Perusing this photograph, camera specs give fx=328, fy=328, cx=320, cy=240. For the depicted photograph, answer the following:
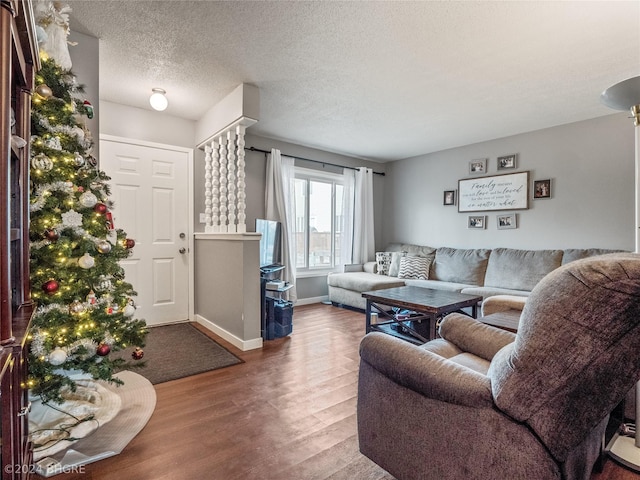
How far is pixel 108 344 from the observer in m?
1.78

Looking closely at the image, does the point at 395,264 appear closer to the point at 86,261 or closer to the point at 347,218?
the point at 347,218

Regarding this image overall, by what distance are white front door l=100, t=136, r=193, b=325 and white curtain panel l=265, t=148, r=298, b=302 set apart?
1013mm

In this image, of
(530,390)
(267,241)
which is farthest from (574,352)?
(267,241)

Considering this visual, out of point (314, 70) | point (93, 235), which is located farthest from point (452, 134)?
point (93, 235)

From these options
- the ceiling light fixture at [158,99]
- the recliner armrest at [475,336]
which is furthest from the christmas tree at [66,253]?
the recliner armrest at [475,336]

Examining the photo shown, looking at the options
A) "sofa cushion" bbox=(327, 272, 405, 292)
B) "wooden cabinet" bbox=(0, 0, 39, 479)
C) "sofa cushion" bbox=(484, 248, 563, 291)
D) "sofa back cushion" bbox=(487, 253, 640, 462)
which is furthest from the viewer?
"sofa cushion" bbox=(327, 272, 405, 292)

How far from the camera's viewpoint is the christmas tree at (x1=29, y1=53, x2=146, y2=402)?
5.14 ft

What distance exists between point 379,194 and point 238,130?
336 cm

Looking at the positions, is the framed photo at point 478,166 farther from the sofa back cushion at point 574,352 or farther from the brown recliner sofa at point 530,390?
the sofa back cushion at point 574,352

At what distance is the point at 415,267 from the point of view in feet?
15.0

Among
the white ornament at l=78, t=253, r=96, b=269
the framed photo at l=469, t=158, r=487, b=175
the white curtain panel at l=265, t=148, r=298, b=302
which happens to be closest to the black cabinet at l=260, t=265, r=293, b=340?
the white curtain panel at l=265, t=148, r=298, b=302

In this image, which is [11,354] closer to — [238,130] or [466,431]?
[466,431]

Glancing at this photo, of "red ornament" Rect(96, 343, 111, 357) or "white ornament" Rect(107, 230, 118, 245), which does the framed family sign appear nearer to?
"white ornament" Rect(107, 230, 118, 245)

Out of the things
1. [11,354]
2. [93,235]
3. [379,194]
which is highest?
[379,194]
